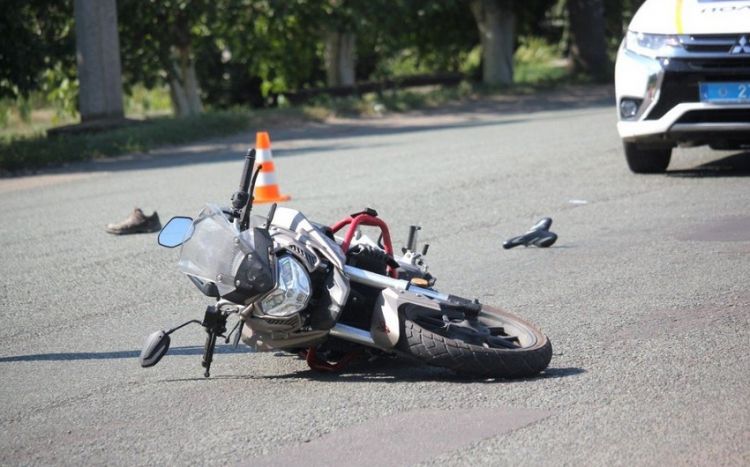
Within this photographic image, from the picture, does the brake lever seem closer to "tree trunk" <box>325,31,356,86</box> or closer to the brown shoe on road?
the brown shoe on road

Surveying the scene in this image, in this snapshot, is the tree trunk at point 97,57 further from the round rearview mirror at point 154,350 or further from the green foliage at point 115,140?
the round rearview mirror at point 154,350

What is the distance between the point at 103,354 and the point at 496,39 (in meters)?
20.7

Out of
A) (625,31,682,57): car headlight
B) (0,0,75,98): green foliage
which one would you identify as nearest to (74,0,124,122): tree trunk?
(0,0,75,98): green foliage

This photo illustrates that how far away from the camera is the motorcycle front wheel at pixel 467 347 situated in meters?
5.23

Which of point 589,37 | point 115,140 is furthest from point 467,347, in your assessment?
point 589,37

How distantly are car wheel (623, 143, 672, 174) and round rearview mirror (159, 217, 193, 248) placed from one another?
6.99 metres

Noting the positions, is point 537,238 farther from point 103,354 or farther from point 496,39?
point 496,39

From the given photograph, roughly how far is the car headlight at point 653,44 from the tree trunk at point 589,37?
14.9m

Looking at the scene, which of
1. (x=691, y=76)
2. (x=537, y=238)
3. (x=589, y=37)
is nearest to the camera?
(x=537, y=238)

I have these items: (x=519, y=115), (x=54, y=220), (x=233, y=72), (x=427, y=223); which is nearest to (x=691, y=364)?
(x=427, y=223)

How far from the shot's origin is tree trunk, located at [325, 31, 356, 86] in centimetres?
2500

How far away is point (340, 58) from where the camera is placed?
25031 millimetres

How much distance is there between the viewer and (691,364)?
544 centimetres

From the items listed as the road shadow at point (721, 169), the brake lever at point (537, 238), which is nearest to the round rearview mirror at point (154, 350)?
the brake lever at point (537, 238)
